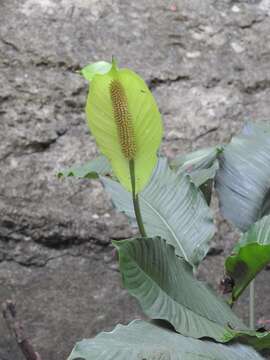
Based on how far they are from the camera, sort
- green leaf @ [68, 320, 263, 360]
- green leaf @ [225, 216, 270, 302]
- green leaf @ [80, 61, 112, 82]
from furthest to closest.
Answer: green leaf @ [80, 61, 112, 82]
green leaf @ [225, 216, 270, 302]
green leaf @ [68, 320, 263, 360]

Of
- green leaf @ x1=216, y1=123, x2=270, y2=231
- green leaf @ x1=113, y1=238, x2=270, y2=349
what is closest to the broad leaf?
green leaf @ x1=113, y1=238, x2=270, y2=349

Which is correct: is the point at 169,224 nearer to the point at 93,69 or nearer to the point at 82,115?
the point at 93,69

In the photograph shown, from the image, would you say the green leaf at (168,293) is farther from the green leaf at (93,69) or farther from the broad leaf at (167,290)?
the green leaf at (93,69)

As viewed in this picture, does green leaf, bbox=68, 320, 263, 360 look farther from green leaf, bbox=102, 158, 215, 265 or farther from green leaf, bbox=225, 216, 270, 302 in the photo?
green leaf, bbox=102, 158, 215, 265

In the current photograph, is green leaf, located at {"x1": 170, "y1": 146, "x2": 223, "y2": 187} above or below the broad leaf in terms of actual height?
below

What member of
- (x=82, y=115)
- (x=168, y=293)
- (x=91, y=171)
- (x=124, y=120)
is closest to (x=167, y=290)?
(x=168, y=293)

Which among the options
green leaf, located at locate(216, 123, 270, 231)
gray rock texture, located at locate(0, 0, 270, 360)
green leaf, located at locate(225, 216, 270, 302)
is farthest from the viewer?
gray rock texture, located at locate(0, 0, 270, 360)

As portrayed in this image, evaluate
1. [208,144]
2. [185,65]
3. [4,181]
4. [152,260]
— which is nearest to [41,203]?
[4,181]

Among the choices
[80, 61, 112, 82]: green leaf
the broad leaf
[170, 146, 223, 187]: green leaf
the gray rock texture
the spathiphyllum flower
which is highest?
the spathiphyllum flower
